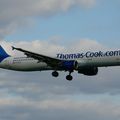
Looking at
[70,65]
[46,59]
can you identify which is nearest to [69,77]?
[70,65]

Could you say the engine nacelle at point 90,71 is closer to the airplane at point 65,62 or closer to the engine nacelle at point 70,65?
the airplane at point 65,62

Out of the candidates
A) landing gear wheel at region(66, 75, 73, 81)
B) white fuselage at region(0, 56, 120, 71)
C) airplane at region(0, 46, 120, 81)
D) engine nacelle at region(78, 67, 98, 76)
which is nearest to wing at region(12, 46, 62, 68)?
airplane at region(0, 46, 120, 81)

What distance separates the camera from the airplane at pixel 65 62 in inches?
3836

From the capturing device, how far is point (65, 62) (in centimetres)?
10131

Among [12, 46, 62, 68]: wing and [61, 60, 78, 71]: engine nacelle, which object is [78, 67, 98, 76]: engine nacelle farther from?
[12, 46, 62, 68]: wing

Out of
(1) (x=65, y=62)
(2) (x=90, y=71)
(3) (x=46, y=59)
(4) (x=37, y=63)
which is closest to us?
(1) (x=65, y=62)

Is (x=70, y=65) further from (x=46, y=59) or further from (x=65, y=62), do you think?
(x=46, y=59)

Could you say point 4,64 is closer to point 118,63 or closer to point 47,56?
point 47,56

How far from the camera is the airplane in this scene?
97.4 metres

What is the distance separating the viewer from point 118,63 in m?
96.7

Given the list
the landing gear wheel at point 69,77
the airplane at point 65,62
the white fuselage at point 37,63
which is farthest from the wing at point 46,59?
the landing gear wheel at point 69,77

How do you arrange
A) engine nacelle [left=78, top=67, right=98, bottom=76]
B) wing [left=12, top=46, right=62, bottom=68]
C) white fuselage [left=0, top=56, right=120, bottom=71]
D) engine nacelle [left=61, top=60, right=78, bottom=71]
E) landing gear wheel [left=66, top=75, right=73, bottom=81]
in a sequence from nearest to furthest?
1. white fuselage [left=0, top=56, right=120, bottom=71]
2. engine nacelle [left=61, top=60, right=78, bottom=71]
3. wing [left=12, top=46, right=62, bottom=68]
4. landing gear wheel [left=66, top=75, right=73, bottom=81]
5. engine nacelle [left=78, top=67, right=98, bottom=76]

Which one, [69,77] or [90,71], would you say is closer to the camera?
[69,77]

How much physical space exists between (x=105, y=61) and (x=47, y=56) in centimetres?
1001
